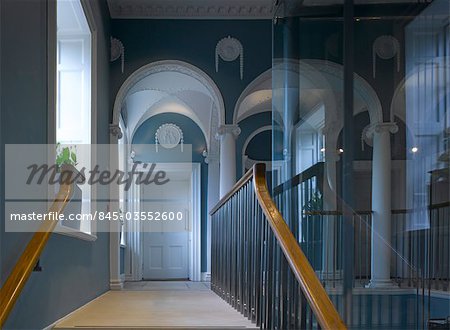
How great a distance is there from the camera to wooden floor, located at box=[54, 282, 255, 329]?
352 centimetres

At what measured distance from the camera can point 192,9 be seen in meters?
7.08

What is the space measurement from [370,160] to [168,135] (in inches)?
277

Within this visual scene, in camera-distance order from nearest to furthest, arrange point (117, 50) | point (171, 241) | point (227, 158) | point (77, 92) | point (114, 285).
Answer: point (77, 92), point (114, 285), point (117, 50), point (227, 158), point (171, 241)

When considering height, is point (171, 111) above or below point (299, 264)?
above

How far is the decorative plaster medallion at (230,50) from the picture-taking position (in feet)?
23.6

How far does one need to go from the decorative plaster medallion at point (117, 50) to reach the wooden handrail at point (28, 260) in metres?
3.80

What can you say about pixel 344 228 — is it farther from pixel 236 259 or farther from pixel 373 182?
pixel 236 259

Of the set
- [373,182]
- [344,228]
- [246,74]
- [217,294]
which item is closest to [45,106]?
[344,228]

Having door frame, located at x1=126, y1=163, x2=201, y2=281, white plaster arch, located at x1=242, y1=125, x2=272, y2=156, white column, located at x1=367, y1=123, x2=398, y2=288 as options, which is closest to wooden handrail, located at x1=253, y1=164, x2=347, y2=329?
white column, located at x1=367, y1=123, x2=398, y2=288

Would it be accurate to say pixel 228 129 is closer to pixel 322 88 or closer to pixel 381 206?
pixel 322 88

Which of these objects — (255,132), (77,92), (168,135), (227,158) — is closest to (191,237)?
(168,135)

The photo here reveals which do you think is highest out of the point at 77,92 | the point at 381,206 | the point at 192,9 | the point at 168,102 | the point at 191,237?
the point at 192,9

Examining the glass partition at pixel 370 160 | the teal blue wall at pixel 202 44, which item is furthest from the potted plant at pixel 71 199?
the teal blue wall at pixel 202 44

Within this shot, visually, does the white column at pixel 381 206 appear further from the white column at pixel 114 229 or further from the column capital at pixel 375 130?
the white column at pixel 114 229
